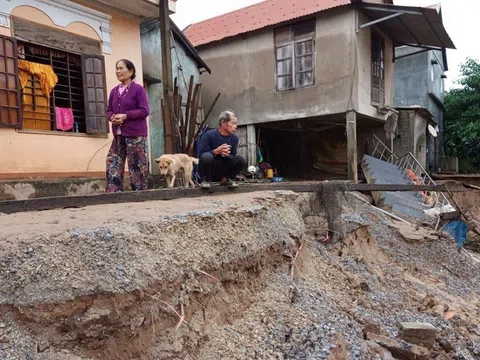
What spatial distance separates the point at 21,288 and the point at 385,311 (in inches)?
123

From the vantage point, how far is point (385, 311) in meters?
3.65

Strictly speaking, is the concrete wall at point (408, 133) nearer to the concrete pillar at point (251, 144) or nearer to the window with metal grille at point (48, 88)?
the concrete pillar at point (251, 144)

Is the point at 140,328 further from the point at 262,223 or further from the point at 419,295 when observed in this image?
the point at 419,295

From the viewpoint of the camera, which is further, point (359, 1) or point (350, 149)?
point (350, 149)

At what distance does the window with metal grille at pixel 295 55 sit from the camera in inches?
443

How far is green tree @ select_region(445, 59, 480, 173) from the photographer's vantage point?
18047mm

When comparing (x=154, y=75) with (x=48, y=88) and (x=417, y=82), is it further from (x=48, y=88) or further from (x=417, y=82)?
(x=417, y=82)

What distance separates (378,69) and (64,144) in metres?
9.79

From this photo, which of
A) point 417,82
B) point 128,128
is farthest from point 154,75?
point 417,82

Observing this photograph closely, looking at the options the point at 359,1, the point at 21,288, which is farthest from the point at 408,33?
the point at 21,288

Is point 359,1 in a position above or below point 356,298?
above

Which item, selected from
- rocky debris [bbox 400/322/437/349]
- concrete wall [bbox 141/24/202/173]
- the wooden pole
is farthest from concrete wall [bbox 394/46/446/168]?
rocky debris [bbox 400/322/437/349]

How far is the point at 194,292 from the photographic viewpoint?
2.34 m

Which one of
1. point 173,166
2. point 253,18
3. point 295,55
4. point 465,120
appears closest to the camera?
point 173,166
